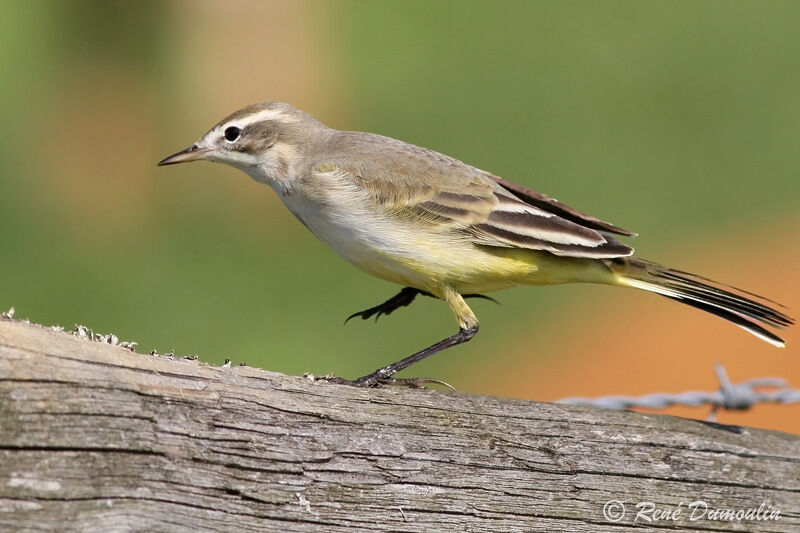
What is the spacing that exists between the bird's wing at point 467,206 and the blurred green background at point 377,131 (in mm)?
3712

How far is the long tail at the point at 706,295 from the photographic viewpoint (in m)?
4.79

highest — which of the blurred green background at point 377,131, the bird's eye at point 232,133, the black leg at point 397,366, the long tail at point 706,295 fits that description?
the blurred green background at point 377,131

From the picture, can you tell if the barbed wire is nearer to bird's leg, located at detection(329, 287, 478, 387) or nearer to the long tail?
the long tail

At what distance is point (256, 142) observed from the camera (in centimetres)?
569

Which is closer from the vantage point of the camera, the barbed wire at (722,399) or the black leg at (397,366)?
the black leg at (397,366)

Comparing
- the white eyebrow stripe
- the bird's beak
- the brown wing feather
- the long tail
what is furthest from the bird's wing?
the bird's beak

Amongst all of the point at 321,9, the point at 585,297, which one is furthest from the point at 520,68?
the point at 585,297

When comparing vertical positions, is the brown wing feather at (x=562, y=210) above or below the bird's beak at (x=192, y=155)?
below

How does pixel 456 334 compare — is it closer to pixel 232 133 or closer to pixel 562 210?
pixel 562 210

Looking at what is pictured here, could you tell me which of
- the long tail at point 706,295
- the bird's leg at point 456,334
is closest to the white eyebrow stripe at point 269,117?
the bird's leg at point 456,334

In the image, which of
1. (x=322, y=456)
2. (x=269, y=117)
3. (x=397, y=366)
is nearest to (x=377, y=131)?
(x=269, y=117)

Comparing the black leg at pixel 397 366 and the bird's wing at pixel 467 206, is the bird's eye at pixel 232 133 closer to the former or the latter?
the bird's wing at pixel 467 206

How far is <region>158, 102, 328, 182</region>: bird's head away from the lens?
562cm

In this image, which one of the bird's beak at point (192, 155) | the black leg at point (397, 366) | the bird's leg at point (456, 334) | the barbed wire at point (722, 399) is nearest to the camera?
the black leg at point (397, 366)
